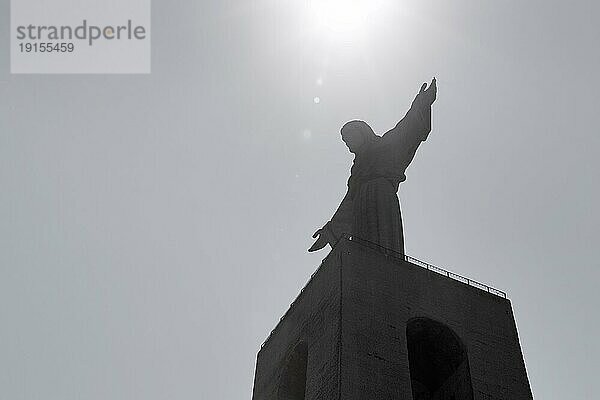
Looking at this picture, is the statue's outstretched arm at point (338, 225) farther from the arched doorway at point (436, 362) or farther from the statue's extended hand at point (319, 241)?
the arched doorway at point (436, 362)

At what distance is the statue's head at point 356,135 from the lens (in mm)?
20875

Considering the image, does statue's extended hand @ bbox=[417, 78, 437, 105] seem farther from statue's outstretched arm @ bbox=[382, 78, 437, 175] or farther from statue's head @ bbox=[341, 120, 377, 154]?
statue's head @ bbox=[341, 120, 377, 154]

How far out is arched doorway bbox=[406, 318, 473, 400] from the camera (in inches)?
652

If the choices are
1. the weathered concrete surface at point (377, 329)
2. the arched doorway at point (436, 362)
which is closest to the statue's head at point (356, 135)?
the weathered concrete surface at point (377, 329)

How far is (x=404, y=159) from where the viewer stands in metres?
20.8

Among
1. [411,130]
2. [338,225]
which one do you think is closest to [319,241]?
[338,225]

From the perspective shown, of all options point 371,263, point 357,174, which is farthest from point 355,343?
point 357,174

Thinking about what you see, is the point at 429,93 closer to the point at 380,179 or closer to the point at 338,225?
the point at 380,179

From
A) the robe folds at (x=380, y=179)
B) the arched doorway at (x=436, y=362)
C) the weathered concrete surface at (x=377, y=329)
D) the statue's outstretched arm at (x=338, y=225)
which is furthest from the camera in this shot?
the statue's outstretched arm at (x=338, y=225)

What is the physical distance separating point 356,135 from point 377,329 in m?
6.57

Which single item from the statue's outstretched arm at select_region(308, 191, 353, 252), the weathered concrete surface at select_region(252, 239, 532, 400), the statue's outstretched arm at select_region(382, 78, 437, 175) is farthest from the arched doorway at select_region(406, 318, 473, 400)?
the statue's outstretched arm at select_region(382, 78, 437, 175)

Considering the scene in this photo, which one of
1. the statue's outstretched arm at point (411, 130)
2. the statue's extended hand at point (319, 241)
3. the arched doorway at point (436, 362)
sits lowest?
the arched doorway at point (436, 362)

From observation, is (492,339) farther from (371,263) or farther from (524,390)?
(371,263)

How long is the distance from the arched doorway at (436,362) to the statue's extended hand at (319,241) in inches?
174
